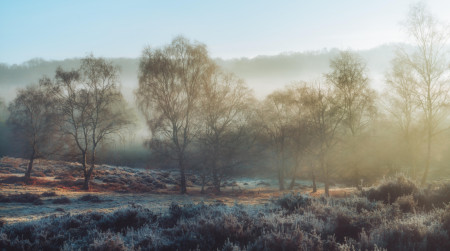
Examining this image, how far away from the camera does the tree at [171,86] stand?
23.5 metres

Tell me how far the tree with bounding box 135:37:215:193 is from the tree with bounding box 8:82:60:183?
11.5m

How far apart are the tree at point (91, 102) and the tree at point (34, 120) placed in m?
4.37

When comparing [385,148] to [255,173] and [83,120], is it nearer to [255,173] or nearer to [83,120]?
[255,173]

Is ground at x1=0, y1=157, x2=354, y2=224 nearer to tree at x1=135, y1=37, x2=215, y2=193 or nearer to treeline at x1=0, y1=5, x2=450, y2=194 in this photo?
treeline at x1=0, y1=5, x2=450, y2=194

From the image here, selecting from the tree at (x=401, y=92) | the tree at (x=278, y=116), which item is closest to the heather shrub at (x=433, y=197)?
the tree at (x=401, y=92)

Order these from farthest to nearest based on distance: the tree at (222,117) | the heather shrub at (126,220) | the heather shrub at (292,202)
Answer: the tree at (222,117)
the heather shrub at (292,202)
the heather shrub at (126,220)

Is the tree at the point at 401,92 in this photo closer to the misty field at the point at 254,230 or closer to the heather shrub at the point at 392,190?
the heather shrub at the point at 392,190

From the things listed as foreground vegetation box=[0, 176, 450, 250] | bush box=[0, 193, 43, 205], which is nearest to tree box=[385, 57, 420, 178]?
foreground vegetation box=[0, 176, 450, 250]

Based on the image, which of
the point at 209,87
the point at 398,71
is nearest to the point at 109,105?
the point at 209,87

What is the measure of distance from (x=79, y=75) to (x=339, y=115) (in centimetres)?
2415

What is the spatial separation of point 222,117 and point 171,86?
6.27 m

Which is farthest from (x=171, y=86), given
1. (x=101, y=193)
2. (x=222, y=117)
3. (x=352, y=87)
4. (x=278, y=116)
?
(x=352, y=87)

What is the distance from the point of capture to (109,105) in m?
25.8

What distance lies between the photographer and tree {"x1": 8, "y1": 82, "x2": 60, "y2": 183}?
28.2 meters
